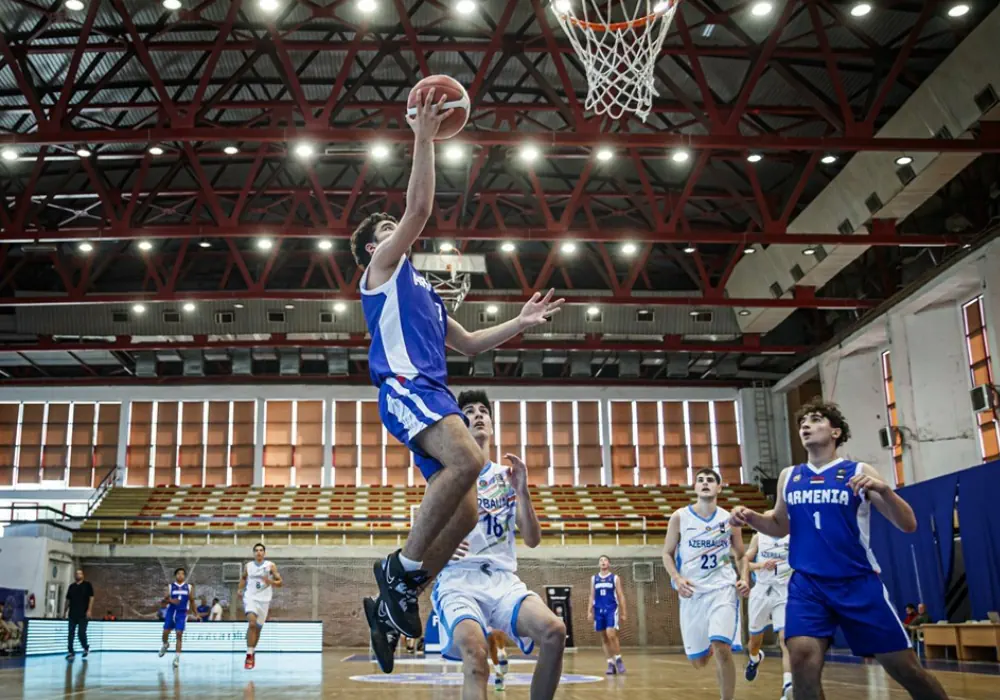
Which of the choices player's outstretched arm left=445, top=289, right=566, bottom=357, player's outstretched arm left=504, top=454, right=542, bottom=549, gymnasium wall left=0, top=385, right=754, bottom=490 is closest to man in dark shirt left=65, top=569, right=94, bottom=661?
gymnasium wall left=0, top=385, right=754, bottom=490

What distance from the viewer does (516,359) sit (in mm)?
34656

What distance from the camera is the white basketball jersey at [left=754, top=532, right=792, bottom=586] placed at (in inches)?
458

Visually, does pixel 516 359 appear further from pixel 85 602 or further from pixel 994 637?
pixel 994 637

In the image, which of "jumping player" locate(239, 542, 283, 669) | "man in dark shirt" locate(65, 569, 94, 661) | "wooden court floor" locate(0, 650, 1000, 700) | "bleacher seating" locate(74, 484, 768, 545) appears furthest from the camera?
"bleacher seating" locate(74, 484, 768, 545)

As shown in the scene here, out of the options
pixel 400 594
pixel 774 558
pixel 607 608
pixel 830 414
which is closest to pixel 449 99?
pixel 400 594

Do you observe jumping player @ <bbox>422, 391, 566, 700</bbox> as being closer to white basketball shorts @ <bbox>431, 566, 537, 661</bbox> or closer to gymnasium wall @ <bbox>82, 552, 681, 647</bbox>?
white basketball shorts @ <bbox>431, 566, 537, 661</bbox>

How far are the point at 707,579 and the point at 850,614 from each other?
3611 mm

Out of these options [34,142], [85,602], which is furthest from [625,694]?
[85,602]

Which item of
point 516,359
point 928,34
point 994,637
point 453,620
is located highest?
point 928,34

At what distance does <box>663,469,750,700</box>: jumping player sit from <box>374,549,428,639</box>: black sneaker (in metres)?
4.50

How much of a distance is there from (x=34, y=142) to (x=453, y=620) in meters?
14.1

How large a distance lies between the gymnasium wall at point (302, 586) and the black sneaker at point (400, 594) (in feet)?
A: 80.6

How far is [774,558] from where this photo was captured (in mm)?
11594

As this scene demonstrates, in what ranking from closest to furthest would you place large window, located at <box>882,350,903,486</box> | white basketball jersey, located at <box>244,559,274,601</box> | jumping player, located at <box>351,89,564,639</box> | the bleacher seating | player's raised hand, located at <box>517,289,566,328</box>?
jumping player, located at <box>351,89,564,639</box> < player's raised hand, located at <box>517,289,566,328</box> < white basketball jersey, located at <box>244,559,274,601</box> < large window, located at <box>882,350,903,486</box> < the bleacher seating
